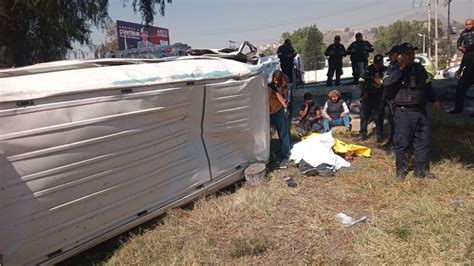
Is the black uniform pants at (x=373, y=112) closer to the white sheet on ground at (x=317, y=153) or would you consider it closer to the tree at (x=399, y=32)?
the white sheet on ground at (x=317, y=153)

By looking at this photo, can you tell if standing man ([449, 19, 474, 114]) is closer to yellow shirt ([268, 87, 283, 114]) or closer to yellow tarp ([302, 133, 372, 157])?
yellow tarp ([302, 133, 372, 157])

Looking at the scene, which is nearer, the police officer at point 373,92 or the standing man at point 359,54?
the police officer at point 373,92

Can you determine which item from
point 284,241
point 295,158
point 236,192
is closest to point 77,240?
point 284,241

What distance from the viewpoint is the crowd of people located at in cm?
505

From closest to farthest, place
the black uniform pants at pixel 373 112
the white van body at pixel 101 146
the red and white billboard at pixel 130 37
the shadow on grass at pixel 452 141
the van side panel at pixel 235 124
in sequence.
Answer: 1. the white van body at pixel 101 146
2. the van side panel at pixel 235 124
3. the shadow on grass at pixel 452 141
4. the black uniform pants at pixel 373 112
5. the red and white billboard at pixel 130 37

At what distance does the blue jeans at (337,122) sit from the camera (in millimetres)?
8009

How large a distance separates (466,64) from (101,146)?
6809mm

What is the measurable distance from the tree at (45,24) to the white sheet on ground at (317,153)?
16.1 ft

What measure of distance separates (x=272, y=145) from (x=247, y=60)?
154cm

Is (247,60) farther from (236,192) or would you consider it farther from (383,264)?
(383,264)

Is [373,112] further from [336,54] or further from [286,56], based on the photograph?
[286,56]

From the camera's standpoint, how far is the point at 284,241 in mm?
3871

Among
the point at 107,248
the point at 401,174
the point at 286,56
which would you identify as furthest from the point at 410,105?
the point at 286,56

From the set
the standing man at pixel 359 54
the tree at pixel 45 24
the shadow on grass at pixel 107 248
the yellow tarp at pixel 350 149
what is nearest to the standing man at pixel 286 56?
the standing man at pixel 359 54
